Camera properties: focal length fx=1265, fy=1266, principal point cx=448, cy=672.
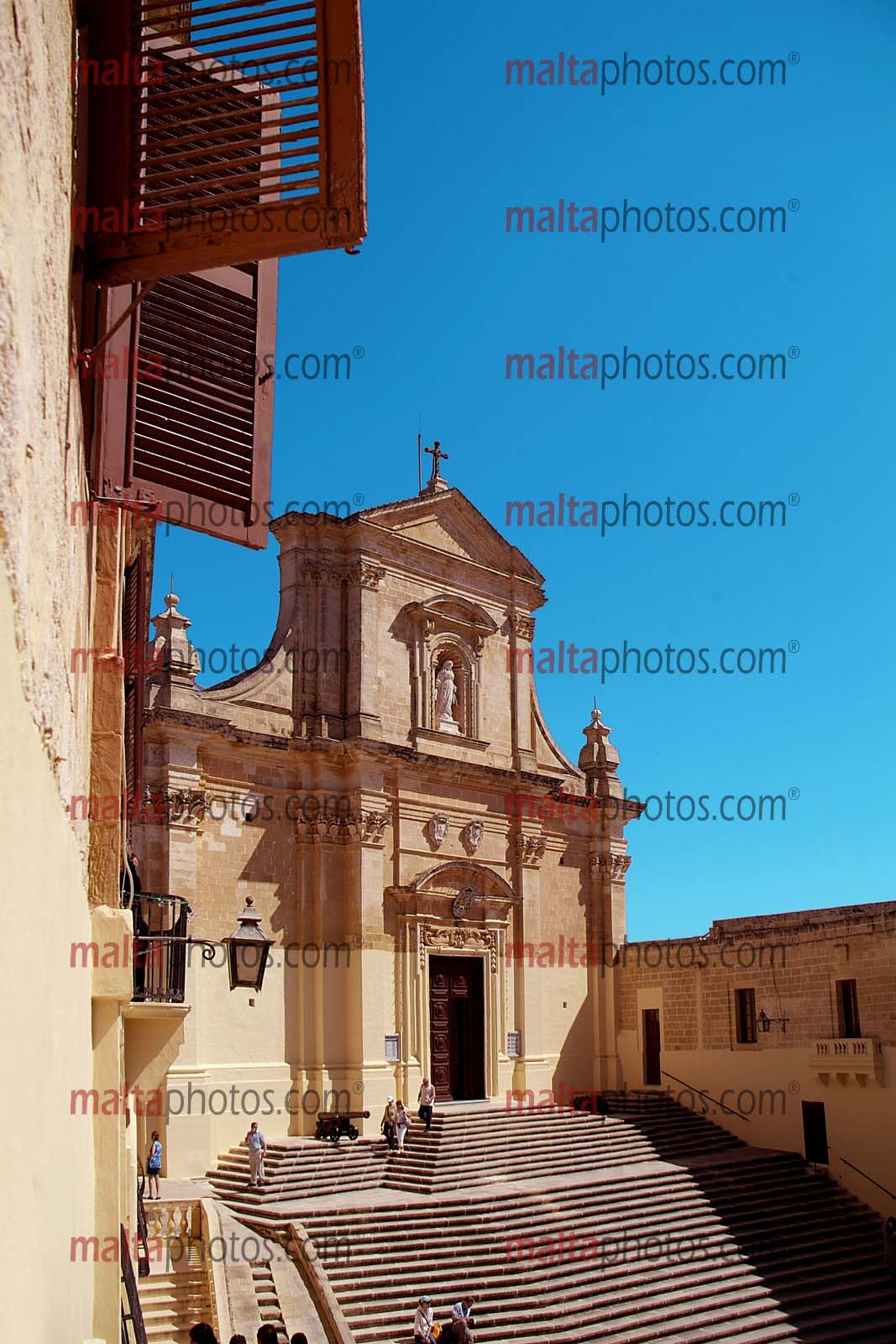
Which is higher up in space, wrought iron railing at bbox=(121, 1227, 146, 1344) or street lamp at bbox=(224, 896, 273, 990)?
street lamp at bbox=(224, 896, 273, 990)

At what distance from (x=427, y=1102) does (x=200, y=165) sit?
20267 mm

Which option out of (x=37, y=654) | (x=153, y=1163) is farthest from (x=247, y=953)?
(x=37, y=654)

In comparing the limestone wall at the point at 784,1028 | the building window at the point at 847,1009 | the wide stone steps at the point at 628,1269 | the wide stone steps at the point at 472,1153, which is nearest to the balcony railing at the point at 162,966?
the wide stone steps at the point at 628,1269

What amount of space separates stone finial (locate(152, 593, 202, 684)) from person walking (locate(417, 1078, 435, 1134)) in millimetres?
8513

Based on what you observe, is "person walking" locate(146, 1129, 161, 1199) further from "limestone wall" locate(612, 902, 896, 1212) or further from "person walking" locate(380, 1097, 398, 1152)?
"limestone wall" locate(612, 902, 896, 1212)

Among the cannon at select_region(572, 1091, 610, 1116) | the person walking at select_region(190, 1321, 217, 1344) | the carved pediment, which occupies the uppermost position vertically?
the carved pediment

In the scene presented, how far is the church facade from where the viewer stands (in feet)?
71.9

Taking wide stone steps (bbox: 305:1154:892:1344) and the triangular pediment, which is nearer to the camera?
wide stone steps (bbox: 305:1154:892:1344)

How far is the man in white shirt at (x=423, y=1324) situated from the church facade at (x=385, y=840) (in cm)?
614

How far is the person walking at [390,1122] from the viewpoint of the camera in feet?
71.2

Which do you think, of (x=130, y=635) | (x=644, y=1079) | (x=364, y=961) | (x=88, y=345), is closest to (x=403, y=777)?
(x=364, y=961)

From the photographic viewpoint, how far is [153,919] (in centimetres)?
1858

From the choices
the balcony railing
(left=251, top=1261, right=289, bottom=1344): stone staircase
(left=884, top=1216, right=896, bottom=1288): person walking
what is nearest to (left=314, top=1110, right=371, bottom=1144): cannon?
(left=251, top=1261, right=289, bottom=1344): stone staircase

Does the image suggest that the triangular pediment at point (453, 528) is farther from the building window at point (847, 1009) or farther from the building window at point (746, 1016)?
the building window at point (847, 1009)
